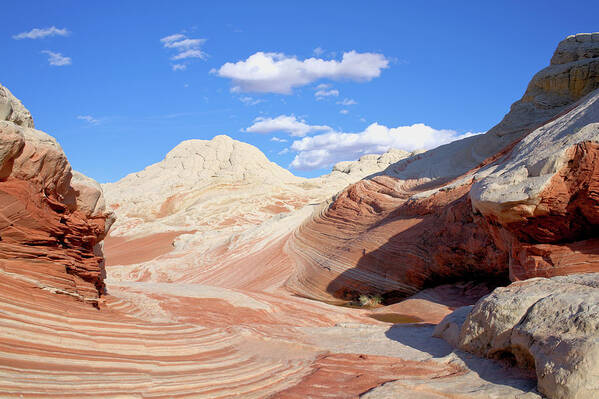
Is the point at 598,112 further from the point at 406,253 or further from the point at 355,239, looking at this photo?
the point at 355,239

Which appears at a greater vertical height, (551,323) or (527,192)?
(527,192)

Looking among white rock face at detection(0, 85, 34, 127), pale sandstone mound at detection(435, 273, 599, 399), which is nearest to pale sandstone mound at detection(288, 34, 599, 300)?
pale sandstone mound at detection(435, 273, 599, 399)

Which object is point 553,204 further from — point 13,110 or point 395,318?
point 13,110

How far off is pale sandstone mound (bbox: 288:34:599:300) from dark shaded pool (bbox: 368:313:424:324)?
7.24ft

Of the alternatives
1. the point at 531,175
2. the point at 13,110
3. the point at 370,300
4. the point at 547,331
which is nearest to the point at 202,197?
the point at 370,300

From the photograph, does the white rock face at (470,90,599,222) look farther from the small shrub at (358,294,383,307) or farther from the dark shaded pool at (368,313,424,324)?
the small shrub at (358,294,383,307)

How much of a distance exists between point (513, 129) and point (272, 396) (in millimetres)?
16339

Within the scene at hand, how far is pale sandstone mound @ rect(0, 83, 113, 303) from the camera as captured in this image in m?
4.73

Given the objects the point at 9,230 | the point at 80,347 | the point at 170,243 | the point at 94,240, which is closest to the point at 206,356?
the point at 80,347

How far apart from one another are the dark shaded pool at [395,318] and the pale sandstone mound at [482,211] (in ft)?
7.24

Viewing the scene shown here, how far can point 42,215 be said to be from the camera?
207 inches

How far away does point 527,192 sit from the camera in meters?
7.54

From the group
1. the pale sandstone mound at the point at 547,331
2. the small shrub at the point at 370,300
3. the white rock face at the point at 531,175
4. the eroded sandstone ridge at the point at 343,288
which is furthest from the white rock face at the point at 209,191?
the pale sandstone mound at the point at 547,331

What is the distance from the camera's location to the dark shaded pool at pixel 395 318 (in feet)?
30.4
